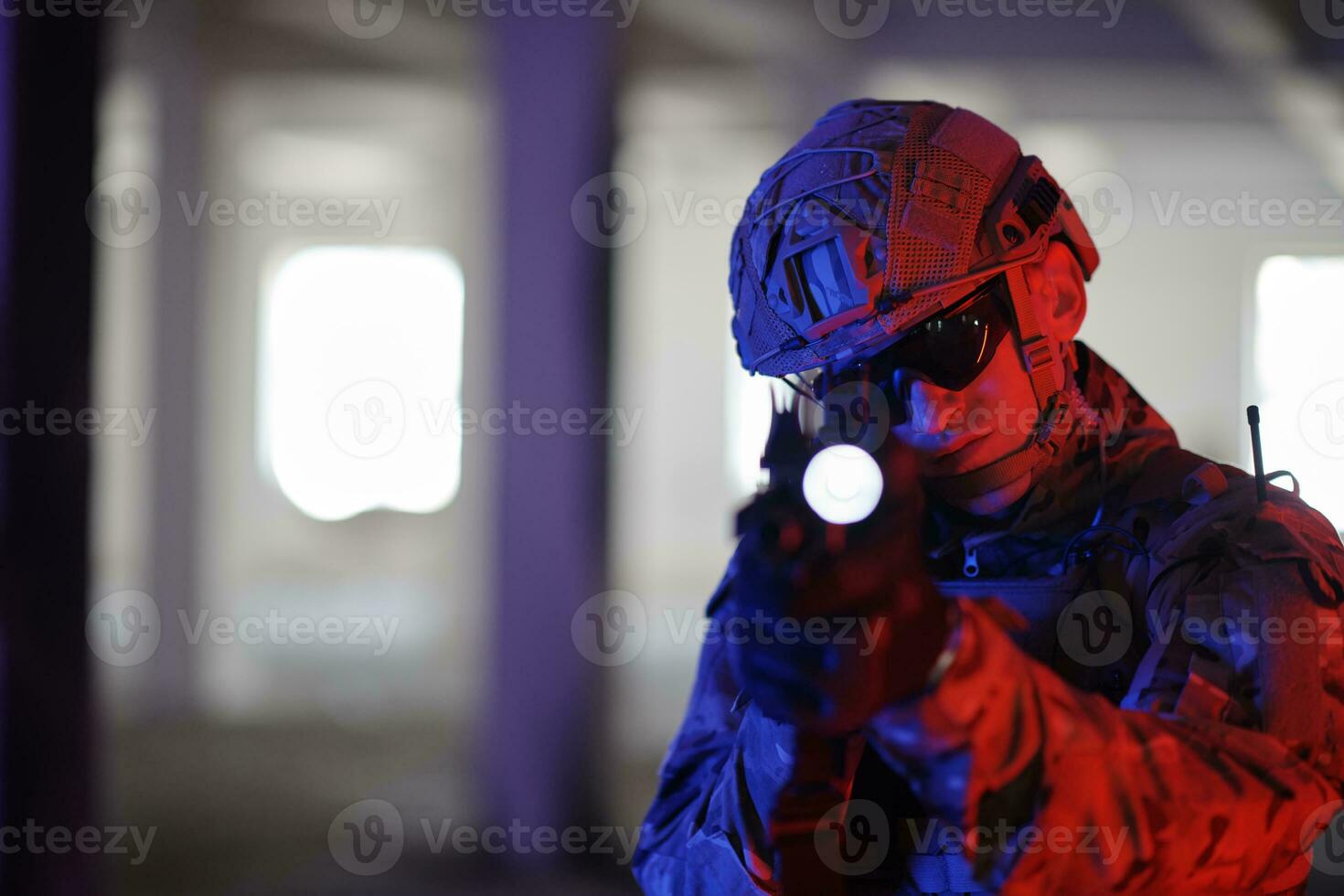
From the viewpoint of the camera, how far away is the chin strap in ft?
2.91

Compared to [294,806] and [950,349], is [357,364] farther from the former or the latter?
[950,349]

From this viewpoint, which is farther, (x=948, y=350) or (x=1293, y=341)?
(x=1293, y=341)

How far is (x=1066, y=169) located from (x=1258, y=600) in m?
3.53

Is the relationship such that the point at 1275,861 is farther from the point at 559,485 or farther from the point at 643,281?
the point at 643,281

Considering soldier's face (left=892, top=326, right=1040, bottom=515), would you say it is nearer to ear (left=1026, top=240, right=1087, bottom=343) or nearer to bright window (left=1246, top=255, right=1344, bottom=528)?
ear (left=1026, top=240, right=1087, bottom=343)

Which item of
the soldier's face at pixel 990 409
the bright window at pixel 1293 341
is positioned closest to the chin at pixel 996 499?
the soldier's face at pixel 990 409

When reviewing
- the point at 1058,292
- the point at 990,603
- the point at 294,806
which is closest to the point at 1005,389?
the point at 1058,292

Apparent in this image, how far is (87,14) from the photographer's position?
235 cm

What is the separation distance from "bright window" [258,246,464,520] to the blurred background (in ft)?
0.09

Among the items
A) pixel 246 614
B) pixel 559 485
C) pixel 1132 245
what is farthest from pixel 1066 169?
pixel 246 614

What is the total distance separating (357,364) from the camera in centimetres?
477

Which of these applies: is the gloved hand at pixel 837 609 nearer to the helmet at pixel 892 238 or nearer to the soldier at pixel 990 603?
the soldier at pixel 990 603

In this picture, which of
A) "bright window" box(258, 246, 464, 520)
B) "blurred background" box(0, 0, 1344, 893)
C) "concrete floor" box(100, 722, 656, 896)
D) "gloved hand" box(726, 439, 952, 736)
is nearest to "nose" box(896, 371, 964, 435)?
"gloved hand" box(726, 439, 952, 736)

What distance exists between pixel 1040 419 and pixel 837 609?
0.53 metres
